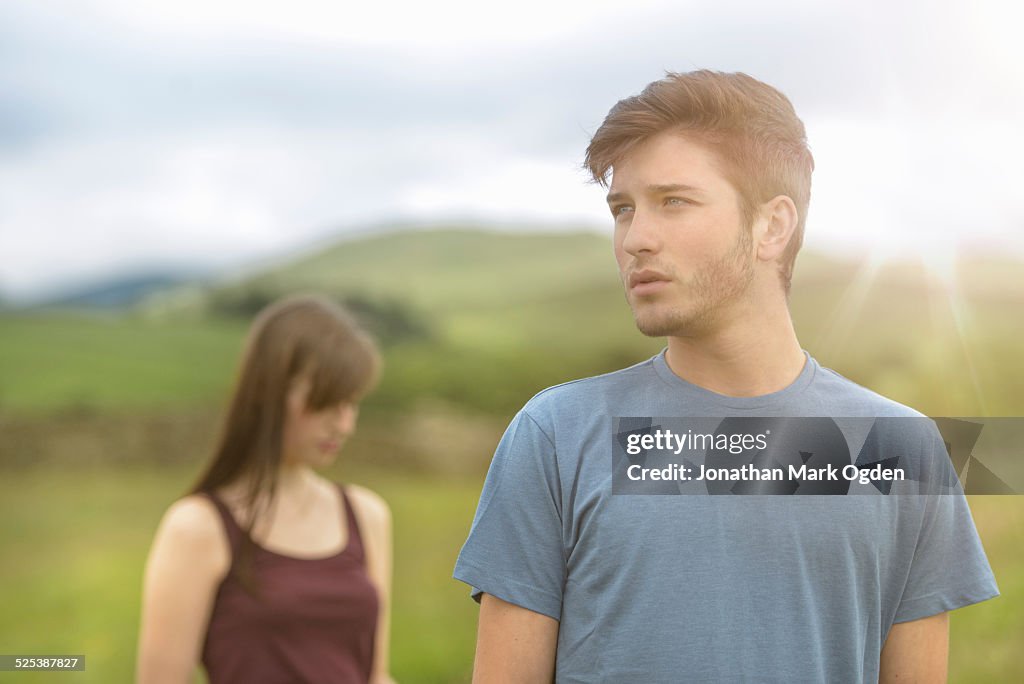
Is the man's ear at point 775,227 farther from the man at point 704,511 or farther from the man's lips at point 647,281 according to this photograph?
the man's lips at point 647,281

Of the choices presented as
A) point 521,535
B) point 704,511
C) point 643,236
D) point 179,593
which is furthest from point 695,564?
point 179,593

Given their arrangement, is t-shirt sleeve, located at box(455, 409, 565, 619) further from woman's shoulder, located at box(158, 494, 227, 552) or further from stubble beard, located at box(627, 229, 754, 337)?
woman's shoulder, located at box(158, 494, 227, 552)

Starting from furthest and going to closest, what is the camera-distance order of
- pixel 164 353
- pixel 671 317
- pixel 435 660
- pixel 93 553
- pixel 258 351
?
pixel 164 353, pixel 93 553, pixel 435 660, pixel 258 351, pixel 671 317

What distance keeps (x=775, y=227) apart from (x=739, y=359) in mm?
223

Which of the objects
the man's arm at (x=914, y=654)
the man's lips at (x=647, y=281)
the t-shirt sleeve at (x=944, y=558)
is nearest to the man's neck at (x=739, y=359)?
the man's lips at (x=647, y=281)

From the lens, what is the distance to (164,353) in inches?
262

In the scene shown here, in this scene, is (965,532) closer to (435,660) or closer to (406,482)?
(435,660)

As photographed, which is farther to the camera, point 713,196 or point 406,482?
point 406,482

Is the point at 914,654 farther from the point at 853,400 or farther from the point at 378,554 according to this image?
the point at 378,554

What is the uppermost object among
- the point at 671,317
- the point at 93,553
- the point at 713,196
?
the point at 713,196

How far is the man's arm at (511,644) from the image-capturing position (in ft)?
4.00

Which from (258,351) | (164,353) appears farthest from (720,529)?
(164,353)

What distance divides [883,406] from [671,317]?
35cm

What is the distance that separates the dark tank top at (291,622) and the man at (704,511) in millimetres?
669
